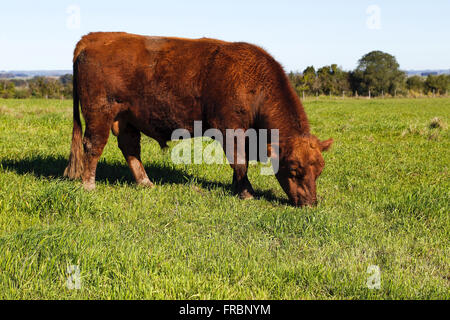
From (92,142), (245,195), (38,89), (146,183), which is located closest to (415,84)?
(38,89)

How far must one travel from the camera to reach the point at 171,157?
8195 mm

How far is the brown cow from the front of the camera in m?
5.43

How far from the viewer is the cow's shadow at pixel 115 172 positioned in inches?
249

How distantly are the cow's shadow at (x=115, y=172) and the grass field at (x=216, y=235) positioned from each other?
0.11ft

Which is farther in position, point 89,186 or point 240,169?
point 89,186

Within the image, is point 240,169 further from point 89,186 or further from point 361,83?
point 361,83

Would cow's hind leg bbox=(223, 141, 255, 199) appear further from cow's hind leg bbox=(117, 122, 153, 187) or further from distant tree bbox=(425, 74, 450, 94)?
distant tree bbox=(425, 74, 450, 94)

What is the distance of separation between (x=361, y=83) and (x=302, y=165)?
61492 millimetres

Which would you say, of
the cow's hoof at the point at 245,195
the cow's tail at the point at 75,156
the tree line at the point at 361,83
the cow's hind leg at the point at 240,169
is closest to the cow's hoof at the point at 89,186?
Answer: the cow's tail at the point at 75,156

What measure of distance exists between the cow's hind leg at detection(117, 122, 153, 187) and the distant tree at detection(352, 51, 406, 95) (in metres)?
60.1

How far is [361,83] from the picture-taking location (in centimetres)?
6225

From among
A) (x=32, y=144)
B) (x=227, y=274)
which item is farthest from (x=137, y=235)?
(x=32, y=144)

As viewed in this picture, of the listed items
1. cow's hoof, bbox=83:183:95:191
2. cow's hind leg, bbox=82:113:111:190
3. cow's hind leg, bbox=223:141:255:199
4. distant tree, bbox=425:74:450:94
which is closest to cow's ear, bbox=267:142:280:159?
cow's hind leg, bbox=223:141:255:199

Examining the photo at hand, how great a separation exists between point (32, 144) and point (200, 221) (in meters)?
5.87
